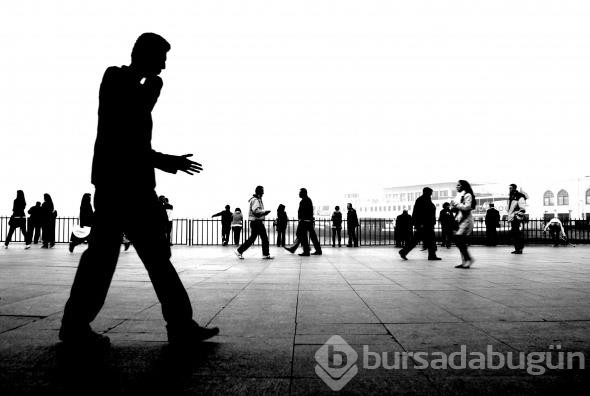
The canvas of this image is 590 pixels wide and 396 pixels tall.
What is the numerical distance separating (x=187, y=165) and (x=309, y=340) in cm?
145

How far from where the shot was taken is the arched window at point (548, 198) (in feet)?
260

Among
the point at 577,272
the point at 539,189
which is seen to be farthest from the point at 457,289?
the point at 539,189

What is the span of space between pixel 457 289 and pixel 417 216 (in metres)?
6.68

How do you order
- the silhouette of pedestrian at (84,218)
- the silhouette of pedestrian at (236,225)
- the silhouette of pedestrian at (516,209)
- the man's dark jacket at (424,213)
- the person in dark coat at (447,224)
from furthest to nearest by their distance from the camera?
1. the silhouette of pedestrian at (236,225)
2. the person in dark coat at (447,224)
3. the silhouette of pedestrian at (516,209)
4. the silhouette of pedestrian at (84,218)
5. the man's dark jacket at (424,213)

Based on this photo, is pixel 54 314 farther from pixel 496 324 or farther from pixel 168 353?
pixel 496 324

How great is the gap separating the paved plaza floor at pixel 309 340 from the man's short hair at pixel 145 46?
1.89 metres

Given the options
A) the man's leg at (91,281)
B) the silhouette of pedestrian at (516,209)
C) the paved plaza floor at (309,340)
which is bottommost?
the paved plaza floor at (309,340)

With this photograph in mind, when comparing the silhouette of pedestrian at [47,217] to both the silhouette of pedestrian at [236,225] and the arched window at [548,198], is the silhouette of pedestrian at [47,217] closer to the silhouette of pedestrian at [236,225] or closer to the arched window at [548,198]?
the silhouette of pedestrian at [236,225]

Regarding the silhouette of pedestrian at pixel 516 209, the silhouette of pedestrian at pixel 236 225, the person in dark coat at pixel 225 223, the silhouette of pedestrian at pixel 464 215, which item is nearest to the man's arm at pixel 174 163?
the silhouette of pedestrian at pixel 464 215

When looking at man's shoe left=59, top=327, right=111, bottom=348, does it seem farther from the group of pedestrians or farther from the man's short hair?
the group of pedestrians

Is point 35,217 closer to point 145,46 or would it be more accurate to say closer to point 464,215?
point 464,215

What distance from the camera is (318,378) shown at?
226cm

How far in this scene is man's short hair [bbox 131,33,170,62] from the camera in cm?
286

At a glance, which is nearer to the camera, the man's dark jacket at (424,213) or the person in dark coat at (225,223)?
the man's dark jacket at (424,213)
